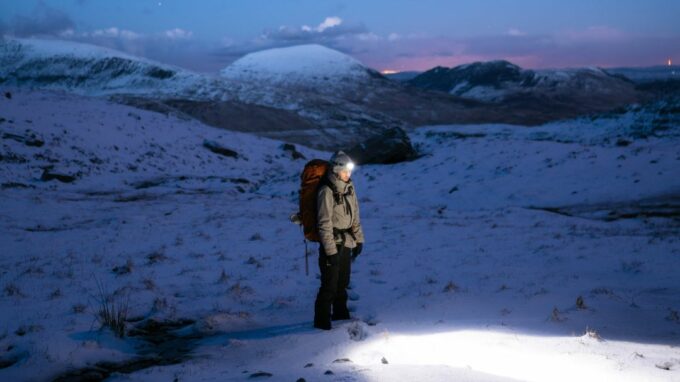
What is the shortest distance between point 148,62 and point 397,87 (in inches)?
3124

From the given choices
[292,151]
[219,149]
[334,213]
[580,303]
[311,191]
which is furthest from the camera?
[292,151]

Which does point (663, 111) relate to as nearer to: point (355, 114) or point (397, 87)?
point (355, 114)

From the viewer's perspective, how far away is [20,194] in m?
20.6

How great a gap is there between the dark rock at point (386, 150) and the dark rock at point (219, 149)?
9315 mm

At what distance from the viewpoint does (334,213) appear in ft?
21.7

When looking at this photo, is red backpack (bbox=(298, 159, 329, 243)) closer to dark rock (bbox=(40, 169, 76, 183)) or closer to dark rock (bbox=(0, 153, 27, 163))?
dark rock (bbox=(40, 169, 76, 183))

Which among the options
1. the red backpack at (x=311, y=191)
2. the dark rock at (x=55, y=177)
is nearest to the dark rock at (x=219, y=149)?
the dark rock at (x=55, y=177)

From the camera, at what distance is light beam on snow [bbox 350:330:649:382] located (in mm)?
4688

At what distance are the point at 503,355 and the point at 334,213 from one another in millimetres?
2603

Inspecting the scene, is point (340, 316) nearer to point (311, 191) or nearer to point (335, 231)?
point (335, 231)

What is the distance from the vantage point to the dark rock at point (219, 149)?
38.5 m

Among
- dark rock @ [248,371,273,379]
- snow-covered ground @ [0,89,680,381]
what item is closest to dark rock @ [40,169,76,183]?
snow-covered ground @ [0,89,680,381]

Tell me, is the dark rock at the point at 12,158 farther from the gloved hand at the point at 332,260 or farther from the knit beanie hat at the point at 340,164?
the knit beanie hat at the point at 340,164

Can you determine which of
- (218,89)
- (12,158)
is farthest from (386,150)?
(218,89)
